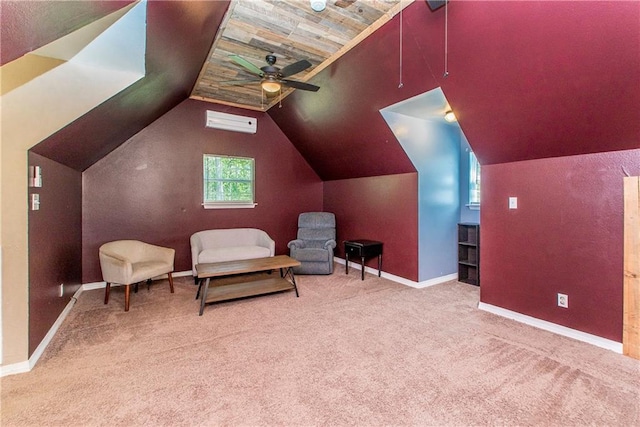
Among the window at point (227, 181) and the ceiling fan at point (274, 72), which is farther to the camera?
the window at point (227, 181)

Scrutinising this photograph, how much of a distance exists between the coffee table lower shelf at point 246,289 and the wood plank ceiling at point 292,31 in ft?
7.68

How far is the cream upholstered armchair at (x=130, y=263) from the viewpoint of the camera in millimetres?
3070

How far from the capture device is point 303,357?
215 cm

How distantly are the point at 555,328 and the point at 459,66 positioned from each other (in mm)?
2588

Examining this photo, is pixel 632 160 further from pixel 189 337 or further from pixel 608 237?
pixel 189 337

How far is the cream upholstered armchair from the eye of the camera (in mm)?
3070

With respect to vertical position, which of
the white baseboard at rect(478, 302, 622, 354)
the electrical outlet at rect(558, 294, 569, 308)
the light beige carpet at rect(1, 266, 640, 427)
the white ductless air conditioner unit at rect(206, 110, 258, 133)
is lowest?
the light beige carpet at rect(1, 266, 640, 427)

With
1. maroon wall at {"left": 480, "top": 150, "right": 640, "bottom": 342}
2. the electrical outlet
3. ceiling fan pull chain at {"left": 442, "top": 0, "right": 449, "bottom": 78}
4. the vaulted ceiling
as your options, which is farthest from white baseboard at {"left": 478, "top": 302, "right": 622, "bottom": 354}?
ceiling fan pull chain at {"left": 442, "top": 0, "right": 449, "bottom": 78}

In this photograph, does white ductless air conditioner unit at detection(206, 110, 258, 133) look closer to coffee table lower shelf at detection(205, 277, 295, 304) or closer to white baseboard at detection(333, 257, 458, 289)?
coffee table lower shelf at detection(205, 277, 295, 304)

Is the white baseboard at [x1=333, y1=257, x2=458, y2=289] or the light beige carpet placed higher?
the white baseboard at [x1=333, y1=257, x2=458, y2=289]

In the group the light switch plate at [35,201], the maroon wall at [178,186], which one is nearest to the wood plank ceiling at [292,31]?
the maroon wall at [178,186]

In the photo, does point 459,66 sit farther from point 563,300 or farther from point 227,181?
point 227,181

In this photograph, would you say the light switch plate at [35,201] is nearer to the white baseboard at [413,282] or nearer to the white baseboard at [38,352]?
the white baseboard at [38,352]

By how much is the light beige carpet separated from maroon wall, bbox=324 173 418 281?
1.20 meters
